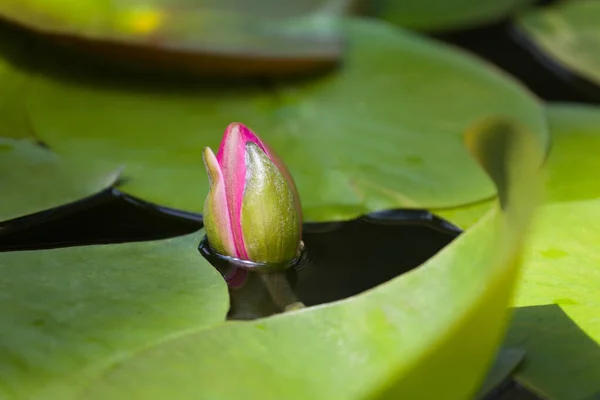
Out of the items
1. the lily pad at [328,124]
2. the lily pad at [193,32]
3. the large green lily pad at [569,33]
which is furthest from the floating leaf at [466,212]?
the large green lily pad at [569,33]

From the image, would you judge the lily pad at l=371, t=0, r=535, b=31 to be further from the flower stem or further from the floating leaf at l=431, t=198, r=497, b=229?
the flower stem

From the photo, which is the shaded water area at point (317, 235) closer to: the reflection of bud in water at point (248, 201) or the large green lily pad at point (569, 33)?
the reflection of bud in water at point (248, 201)

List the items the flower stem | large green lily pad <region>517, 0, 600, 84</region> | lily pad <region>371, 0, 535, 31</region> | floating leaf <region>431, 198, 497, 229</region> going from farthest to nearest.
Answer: lily pad <region>371, 0, 535, 31</region>
large green lily pad <region>517, 0, 600, 84</region>
floating leaf <region>431, 198, 497, 229</region>
the flower stem

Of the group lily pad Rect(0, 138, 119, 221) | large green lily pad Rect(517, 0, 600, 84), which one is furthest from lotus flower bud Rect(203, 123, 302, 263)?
large green lily pad Rect(517, 0, 600, 84)

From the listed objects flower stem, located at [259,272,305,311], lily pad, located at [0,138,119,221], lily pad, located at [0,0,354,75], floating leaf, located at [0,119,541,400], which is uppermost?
lily pad, located at [0,0,354,75]

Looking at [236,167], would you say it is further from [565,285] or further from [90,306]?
[565,285]

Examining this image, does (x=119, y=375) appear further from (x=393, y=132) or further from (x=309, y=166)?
(x=393, y=132)

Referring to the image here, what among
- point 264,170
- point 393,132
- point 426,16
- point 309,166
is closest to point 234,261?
point 264,170
